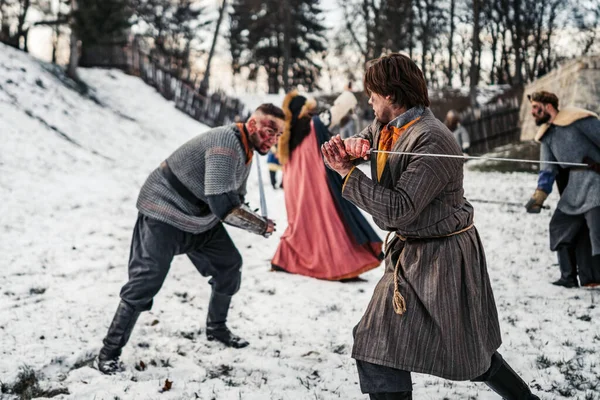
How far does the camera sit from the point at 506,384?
2164mm

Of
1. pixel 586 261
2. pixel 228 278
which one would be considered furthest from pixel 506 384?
pixel 586 261

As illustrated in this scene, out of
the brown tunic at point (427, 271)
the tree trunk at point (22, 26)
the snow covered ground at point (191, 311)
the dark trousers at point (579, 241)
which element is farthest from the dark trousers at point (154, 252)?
the tree trunk at point (22, 26)

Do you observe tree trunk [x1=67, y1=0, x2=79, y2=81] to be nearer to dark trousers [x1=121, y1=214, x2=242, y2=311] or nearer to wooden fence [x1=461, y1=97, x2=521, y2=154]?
dark trousers [x1=121, y1=214, x2=242, y2=311]

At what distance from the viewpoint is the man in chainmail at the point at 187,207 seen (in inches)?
118

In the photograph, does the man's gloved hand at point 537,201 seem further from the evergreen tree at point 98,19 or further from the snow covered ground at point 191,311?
the evergreen tree at point 98,19

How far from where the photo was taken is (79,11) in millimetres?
13180

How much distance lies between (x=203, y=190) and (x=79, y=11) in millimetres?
12279

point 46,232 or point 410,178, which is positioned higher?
point 410,178

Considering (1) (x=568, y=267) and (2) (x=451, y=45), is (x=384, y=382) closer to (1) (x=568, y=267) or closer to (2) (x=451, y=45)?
(1) (x=568, y=267)

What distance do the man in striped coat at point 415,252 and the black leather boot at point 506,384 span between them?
0.56 ft

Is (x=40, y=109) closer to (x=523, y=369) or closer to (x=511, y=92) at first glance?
(x=523, y=369)

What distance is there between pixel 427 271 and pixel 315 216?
3.28 meters

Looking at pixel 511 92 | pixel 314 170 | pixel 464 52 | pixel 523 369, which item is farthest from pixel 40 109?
pixel 464 52

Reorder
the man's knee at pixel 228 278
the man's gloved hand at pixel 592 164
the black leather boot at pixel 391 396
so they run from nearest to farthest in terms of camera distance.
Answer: the black leather boot at pixel 391 396 < the man's knee at pixel 228 278 < the man's gloved hand at pixel 592 164
